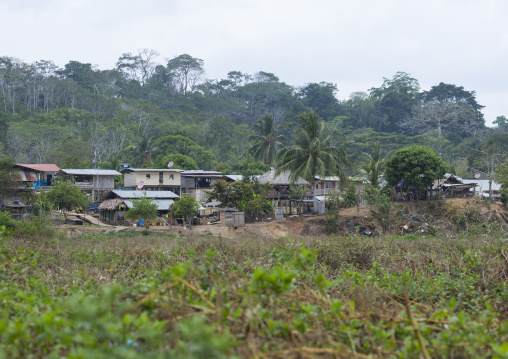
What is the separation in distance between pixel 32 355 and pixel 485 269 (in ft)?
22.1

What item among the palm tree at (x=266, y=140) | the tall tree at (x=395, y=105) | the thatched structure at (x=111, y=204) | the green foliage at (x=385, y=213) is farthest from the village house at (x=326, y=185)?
the tall tree at (x=395, y=105)

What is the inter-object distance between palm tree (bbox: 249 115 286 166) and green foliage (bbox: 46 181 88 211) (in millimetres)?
17972

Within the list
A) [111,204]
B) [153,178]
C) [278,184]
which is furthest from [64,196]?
[278,184]

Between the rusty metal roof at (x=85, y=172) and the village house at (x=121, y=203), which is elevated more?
the rusty metal roof at (x=85, y=172)

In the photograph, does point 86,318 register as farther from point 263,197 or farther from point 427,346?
Answer: point 263,197

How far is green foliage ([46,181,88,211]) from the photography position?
97.0 feet

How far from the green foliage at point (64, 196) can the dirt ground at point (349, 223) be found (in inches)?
89.4

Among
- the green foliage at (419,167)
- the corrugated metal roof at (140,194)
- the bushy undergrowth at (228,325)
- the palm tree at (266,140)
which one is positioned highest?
the palm tree at (266,140)

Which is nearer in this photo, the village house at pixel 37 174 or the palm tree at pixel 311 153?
the palm tree at pixel 311 153

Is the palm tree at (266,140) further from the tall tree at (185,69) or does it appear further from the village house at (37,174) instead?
the tall tree at (185,69)

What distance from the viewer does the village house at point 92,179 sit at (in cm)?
3716

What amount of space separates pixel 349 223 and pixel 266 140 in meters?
17.0

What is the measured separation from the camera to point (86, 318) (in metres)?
2.40

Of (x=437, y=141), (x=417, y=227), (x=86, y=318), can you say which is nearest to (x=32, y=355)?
(x=86, y=318)
